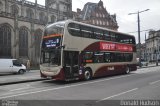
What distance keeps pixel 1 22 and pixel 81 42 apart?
39668 mm

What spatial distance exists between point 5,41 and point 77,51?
132ft

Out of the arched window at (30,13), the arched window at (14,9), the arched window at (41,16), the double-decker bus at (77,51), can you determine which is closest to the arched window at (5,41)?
the arched window at (14,9)

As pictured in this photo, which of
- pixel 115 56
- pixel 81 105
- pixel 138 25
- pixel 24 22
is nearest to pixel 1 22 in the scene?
pixel 24 22

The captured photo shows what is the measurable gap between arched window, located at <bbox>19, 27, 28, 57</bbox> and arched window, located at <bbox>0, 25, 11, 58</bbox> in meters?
3.37

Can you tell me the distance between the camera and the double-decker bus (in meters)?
16.1

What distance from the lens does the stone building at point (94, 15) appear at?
8106cm

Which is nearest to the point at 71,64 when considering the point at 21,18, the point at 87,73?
the point at 87,73

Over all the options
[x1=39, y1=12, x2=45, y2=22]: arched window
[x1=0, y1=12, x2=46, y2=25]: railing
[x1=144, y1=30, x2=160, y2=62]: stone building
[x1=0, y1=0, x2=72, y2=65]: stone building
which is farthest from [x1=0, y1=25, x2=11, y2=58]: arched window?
[x1=144, y1=30, x2=160, y2=62]: stone building

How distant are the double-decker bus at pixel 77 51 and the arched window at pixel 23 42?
38.8m

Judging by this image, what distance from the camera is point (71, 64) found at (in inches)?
659

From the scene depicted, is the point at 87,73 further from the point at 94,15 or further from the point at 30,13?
the point at 94,15

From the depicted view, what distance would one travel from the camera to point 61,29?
16422 mm

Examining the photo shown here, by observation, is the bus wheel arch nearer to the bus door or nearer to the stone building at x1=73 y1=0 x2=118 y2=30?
the bus door

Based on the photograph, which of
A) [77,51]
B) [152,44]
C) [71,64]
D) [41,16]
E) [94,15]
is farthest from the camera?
[152,44]
